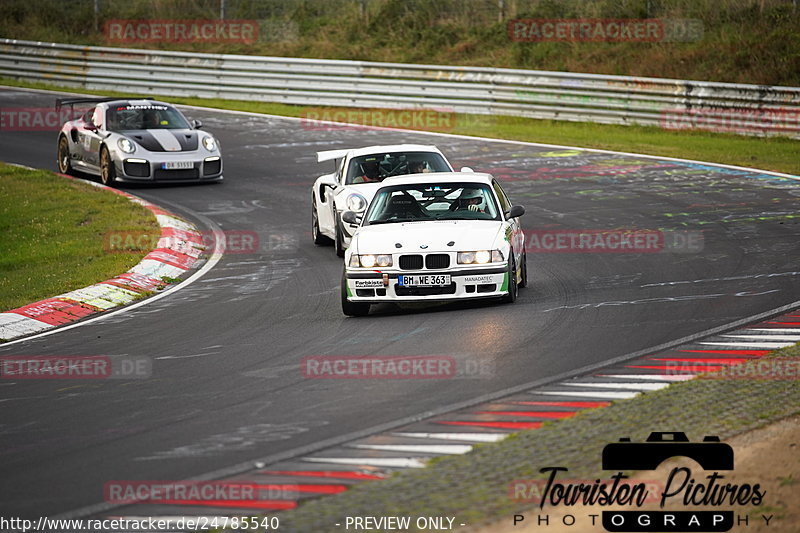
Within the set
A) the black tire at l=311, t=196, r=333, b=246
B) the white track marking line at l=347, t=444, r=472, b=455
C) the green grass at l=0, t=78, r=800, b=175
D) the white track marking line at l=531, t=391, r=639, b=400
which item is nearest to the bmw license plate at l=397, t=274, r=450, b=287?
the white track marking line at l=531, t=391, r=639, b=400

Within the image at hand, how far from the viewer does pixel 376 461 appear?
6945mm

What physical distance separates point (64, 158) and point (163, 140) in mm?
3065

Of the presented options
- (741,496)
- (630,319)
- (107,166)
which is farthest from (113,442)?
(107,166)

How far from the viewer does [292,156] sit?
82.8 feet

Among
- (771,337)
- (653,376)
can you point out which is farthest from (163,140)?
(653,376)

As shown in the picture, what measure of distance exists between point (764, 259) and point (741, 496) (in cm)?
878

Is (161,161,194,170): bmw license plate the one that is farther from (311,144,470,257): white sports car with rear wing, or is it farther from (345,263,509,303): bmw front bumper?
(345,263,509,303): bmw front bumper

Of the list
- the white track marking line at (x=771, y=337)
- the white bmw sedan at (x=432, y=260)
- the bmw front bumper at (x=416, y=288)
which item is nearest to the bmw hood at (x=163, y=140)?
the white bmw sedan at (x=432, y=260)

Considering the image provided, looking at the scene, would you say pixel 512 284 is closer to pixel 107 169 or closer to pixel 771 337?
pixel 771 337

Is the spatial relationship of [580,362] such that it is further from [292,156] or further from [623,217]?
[292,156]

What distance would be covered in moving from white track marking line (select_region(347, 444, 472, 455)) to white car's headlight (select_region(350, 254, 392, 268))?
4.66 meters

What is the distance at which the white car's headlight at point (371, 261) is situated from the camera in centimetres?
1181

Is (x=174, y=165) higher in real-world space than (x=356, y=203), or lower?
lower

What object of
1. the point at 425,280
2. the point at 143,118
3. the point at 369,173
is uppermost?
the point at 143,118
